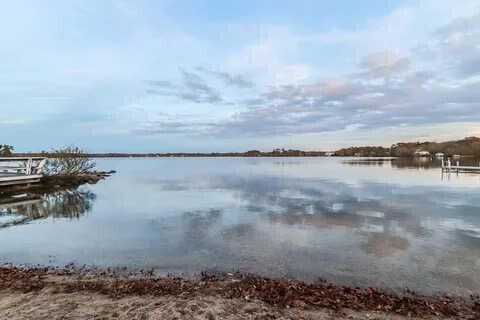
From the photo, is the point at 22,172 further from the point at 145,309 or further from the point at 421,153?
the point at 421,153

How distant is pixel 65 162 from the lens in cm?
2308

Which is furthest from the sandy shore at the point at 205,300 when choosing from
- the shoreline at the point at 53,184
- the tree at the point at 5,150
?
the tree at the point at 5,150

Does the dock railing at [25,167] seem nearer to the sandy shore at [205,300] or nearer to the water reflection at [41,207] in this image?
the water reflection at [41,207]

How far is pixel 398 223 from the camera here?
947 centimetres

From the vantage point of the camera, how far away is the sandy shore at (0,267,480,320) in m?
3.93

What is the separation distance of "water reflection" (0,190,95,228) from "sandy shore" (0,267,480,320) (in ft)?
20.0

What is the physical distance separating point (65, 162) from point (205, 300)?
21.8 metres

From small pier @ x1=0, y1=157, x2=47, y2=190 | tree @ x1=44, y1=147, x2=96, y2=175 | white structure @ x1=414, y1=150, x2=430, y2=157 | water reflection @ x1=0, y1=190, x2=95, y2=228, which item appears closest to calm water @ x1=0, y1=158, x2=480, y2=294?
water reflection @ x1=0, y1=190, x2=95, y2=228

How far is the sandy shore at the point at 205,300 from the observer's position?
3926 mm

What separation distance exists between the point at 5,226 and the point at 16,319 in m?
6.82

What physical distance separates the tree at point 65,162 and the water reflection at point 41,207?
22.3 feet

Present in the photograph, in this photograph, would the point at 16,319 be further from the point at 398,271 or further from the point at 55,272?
the point at 398,271

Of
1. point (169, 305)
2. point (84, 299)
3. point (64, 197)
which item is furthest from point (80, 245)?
point (64, 197)

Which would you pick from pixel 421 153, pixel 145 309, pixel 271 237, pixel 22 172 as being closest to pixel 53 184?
pixel 22 172
